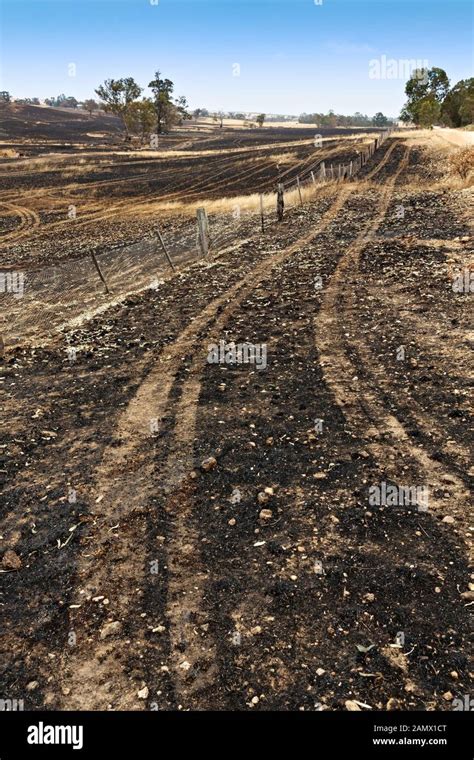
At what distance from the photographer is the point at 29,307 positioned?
51.3ft

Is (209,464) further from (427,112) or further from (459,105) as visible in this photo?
(459,105)

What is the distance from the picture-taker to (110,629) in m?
4.63

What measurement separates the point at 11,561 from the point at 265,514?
2928mm

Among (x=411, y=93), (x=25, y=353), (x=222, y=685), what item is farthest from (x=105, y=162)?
(x=411, y=93)

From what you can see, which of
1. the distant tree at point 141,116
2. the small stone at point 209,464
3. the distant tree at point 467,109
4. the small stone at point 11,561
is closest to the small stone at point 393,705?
the small stone at point 209,464

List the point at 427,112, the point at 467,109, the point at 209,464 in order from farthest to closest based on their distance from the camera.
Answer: the point at 427,112 → the point at 467,109 → the point at 209,464

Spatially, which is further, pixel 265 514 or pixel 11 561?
pixel 265 514

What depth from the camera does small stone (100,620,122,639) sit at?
15.0ft

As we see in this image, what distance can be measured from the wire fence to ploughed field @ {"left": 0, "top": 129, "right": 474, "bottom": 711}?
2297 mm

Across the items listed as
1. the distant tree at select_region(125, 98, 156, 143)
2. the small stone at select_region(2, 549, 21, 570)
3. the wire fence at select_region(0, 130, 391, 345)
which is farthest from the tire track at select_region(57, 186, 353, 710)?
the distant tree at select_region(125, 98, 156, 143)

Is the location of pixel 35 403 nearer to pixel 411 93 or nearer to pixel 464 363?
pixel 464 363

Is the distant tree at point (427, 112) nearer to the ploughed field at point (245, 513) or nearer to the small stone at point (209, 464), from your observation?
the ploughed field at point (245, 513)

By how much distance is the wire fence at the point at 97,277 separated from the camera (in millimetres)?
14367

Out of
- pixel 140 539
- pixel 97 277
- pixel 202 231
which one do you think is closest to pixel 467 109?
pixel 202 231
